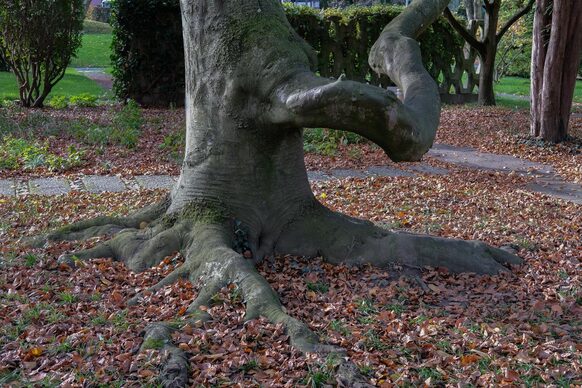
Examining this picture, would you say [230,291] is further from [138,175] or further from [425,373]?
[138,175]

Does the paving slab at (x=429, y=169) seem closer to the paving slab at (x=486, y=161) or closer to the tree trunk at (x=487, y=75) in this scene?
the paving slab at (x=486, y=161)

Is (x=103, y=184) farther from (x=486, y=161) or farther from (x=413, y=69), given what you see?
(x=486, y=161)

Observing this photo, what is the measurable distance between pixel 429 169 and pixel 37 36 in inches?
373

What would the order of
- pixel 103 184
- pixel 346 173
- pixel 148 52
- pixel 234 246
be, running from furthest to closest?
pixel 148 52 < pixel 346 173 < pixel 103 184 < pixel 234 246

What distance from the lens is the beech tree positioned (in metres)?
5.09

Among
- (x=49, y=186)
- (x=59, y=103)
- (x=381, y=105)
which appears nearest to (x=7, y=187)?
(x=49, y=186)

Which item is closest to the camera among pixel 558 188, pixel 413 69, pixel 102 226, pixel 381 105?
pixel 381 105

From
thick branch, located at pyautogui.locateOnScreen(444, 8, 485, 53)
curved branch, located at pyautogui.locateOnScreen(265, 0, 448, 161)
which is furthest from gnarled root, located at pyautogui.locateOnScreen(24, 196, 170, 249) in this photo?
thick branch, located at pyautogui.locateOnScreen(444, 8, 485, 53)

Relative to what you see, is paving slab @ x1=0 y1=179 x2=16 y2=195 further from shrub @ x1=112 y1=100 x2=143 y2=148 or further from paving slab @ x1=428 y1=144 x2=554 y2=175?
paving slab @ x1=428 y1=144 x2=554 y2=175

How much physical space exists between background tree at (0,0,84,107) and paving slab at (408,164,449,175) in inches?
341

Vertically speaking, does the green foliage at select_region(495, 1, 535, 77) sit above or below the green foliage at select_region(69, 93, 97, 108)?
above

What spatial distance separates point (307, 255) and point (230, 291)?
1218mm

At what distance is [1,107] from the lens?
16141 millimetres

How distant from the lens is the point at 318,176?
10.4 metres
